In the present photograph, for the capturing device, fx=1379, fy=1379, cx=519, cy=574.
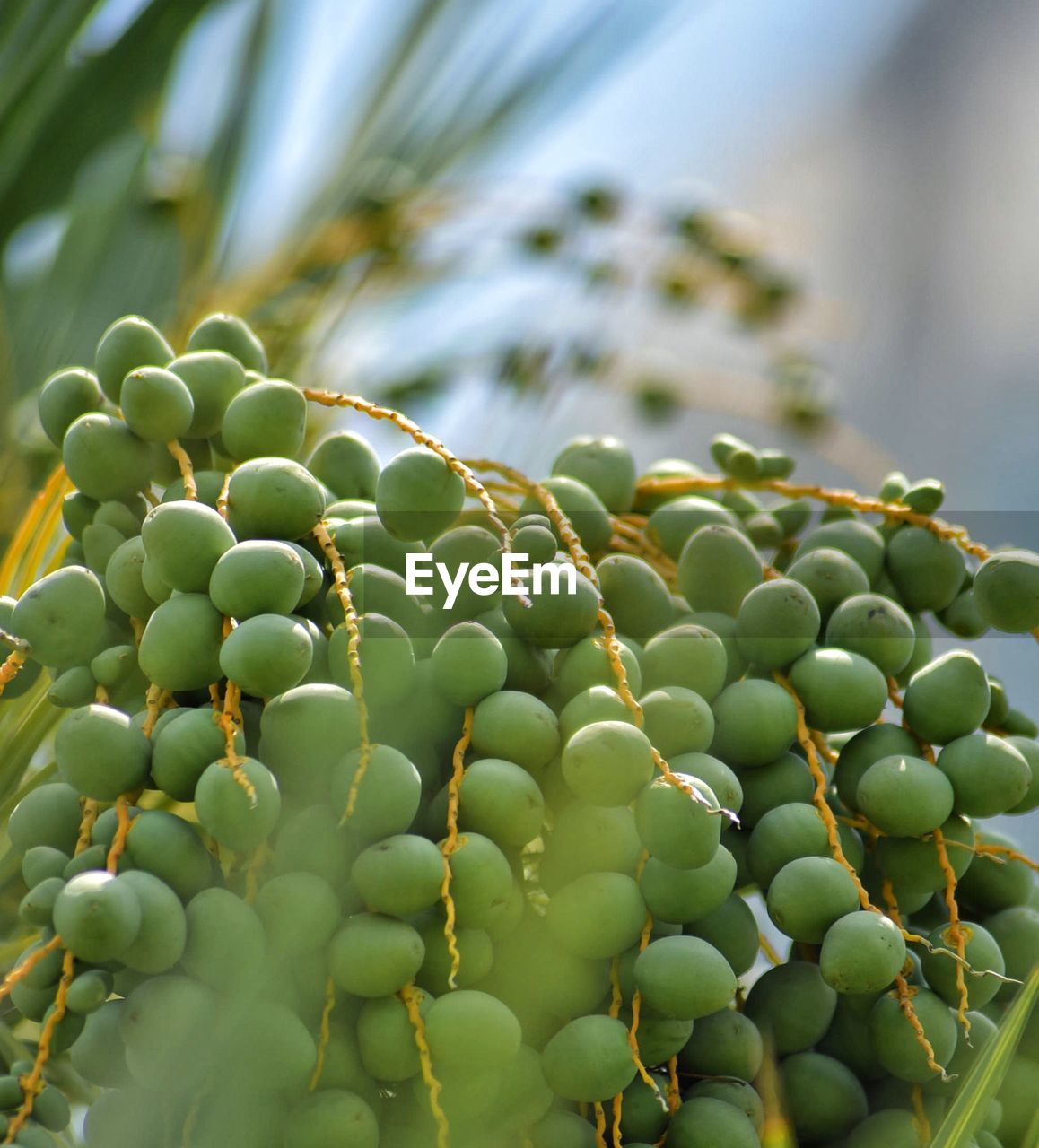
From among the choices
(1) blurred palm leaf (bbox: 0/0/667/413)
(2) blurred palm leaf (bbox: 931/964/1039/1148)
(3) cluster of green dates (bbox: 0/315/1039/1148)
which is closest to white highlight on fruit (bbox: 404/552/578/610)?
(3) cluster of green dates (bbox: 0/315/1039/1148)

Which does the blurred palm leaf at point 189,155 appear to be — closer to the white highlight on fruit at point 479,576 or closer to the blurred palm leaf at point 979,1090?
the white highlight on fruit at point 479,576

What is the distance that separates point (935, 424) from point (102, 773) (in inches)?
85.8

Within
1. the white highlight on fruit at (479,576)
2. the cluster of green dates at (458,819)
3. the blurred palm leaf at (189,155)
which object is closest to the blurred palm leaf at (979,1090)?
the cluster of green dates at (458,819)

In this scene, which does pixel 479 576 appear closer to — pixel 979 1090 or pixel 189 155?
pixel 979 1090

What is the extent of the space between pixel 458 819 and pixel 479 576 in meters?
0.09

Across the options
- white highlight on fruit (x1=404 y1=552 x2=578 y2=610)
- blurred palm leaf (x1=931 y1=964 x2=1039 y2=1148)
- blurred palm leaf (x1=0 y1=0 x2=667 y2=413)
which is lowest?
blurred palm leaf (x1=931 y1=964 x2=1039 y2=1148)

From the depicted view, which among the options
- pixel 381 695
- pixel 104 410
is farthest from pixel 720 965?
pixel 104 410

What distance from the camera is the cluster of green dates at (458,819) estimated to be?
43 centimetres

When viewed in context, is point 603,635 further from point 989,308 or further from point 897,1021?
point 989,308

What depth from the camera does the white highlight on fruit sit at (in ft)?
1.61

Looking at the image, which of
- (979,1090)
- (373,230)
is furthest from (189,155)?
(979,1090)

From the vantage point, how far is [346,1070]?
0.45 m

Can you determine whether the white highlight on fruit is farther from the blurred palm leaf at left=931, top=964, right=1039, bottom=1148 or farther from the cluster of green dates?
the blurred palm leaf at left=931, top=964, right=1039, bottom=1148

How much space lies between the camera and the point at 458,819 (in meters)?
0.47
